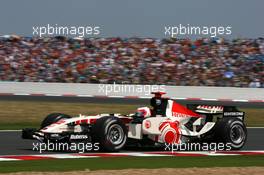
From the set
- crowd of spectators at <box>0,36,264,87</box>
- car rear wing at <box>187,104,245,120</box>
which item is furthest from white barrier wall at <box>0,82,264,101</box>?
car rear wing at <box>187,104,245,120</box>

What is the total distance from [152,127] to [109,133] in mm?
1013

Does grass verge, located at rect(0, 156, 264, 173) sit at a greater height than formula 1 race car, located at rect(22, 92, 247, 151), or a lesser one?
lesser

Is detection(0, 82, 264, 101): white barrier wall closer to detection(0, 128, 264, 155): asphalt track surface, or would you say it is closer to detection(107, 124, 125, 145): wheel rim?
detection(0, 128, 264, 155): asphalt track surface

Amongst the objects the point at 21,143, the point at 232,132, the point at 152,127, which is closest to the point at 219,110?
the point at 232,132

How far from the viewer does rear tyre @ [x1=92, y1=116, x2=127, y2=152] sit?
12766mm

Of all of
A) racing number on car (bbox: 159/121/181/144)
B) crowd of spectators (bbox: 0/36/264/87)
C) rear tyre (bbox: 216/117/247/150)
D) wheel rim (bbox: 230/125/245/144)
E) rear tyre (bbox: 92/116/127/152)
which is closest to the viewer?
rear tyre (bbox: 92/116/127/152)

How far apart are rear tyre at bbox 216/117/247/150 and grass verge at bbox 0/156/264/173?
1.21 m

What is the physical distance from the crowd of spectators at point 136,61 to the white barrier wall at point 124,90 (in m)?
0.54

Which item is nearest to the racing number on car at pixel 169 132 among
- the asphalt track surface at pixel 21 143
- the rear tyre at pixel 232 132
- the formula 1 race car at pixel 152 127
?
the formula 1 race car at pixel 152 127

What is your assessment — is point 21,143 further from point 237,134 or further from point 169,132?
point 237,134

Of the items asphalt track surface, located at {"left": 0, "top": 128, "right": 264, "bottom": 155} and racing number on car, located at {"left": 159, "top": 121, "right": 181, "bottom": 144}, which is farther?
racing number on car, located at {"left": 159, "top": 121, "right": 181, "bottom": 144}

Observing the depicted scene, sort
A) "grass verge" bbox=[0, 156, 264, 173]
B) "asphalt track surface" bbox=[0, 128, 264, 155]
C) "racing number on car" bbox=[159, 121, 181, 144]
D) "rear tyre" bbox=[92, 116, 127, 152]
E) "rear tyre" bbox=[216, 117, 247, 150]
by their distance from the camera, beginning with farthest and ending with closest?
"rear tyre" bbox=[216, 117, 247, 150], "racing number on car" bbox=[159, 121, 181, 144], "asphalt track surface" bbox=[0, 128, 264, 155], "rear tyre" bbox=[92, 116, 127, 152], "grass verge" bbox=[0, 156, 264, 173]

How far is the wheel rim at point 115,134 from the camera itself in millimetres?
12894

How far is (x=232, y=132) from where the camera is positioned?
1411cm
